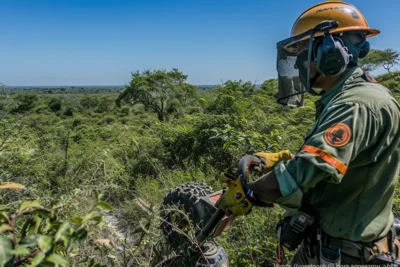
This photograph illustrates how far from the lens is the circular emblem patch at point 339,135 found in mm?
1462

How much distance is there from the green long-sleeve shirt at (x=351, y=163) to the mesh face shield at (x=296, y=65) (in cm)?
23

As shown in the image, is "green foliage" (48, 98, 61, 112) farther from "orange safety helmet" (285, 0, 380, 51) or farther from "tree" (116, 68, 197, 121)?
"orange safety helmet" (285, 0, 380, 51)

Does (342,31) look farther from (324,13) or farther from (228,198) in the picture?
(228,198)

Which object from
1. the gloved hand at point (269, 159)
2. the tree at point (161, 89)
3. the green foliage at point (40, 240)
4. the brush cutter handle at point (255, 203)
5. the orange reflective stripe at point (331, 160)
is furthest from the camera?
the tree at point (161, 89)

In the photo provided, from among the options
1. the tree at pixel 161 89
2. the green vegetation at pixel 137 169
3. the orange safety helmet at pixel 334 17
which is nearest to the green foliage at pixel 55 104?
the tree at pixel 161 89

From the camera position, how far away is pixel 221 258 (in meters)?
2.59

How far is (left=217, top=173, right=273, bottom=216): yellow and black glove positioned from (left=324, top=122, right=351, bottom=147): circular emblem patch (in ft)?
1.58

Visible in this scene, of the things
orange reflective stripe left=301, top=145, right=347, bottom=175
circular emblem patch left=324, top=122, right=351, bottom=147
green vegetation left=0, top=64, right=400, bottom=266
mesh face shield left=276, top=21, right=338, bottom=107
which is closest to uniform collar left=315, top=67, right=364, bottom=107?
mesh face shield left=276, top=21, right=338, bottom=107

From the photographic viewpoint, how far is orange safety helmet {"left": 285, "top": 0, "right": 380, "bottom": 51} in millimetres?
1936

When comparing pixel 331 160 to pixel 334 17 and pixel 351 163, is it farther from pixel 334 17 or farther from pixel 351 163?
pixel 334 17

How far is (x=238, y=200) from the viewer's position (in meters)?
1.79

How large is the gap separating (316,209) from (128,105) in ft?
81.6

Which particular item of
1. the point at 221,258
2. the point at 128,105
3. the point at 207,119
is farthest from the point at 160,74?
→ the point at 221,258

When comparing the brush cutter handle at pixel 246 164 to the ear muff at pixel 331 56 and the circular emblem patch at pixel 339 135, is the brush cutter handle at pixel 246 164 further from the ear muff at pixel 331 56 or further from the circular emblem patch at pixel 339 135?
the ear muff at pixel 331 56
